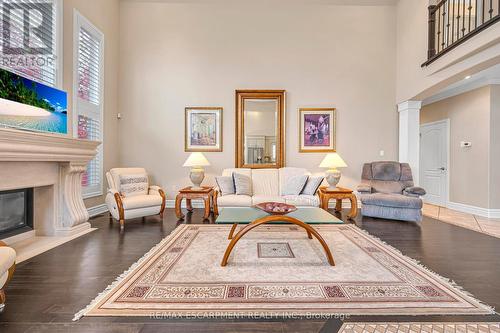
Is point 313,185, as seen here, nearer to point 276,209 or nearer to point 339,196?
point 339,196

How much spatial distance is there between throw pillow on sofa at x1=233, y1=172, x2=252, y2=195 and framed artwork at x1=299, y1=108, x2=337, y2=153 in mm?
1519

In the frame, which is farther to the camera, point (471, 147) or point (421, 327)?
point (471, 147)

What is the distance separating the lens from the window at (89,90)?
3.95 m

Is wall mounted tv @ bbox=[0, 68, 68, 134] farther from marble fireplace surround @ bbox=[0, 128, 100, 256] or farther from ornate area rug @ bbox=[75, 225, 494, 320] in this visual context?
ornate area rug @ bbox=[75, 225, 494, 320]

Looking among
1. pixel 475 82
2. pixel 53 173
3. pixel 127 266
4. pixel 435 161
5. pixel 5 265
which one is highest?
pixel 475 82

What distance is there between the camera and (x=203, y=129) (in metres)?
5.23

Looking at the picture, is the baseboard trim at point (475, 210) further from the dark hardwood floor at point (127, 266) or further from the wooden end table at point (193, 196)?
the wooden end table at point (193, 196)

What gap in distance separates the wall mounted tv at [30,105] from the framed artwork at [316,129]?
4.16m

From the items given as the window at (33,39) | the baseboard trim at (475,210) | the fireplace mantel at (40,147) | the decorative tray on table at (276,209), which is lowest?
the baseboard trim at (475,210)

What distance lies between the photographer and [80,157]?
3389 millimetres

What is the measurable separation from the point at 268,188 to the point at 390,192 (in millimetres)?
2325

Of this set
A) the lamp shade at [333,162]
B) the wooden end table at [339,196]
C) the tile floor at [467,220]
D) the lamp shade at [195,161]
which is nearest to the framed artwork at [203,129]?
the lamp shade at [195,161]

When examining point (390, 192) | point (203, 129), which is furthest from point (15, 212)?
point (390, 192)

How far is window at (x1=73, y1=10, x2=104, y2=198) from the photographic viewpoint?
395cm
